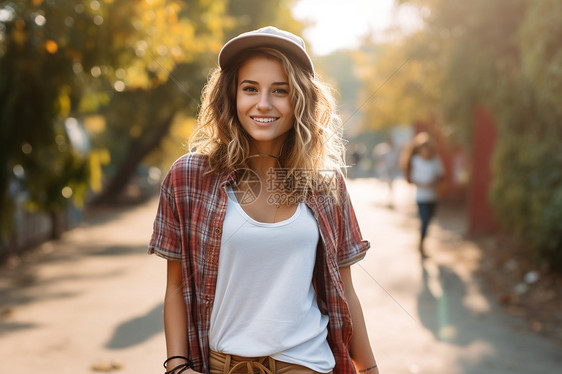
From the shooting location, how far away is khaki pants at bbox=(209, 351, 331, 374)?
6.74ft

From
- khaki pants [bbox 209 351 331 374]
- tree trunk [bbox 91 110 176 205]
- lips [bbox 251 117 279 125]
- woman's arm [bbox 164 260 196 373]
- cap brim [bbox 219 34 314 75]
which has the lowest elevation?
khaki pants [bbox 209 351 331 374]

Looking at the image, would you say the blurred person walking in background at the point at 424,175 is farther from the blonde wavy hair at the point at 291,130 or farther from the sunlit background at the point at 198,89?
the blonde wavy hair at the point at 291,130

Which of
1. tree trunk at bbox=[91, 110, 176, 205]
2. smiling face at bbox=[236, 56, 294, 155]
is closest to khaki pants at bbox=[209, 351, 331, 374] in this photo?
smiling face at bbox=[236, 56, 294, 155]

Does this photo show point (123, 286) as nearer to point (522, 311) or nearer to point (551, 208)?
point (522, 311)

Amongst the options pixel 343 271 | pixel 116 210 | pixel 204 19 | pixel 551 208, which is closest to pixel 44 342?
pixel 343 271

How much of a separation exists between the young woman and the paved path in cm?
290

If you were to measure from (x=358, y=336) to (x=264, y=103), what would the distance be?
91cm

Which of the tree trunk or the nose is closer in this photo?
the nose

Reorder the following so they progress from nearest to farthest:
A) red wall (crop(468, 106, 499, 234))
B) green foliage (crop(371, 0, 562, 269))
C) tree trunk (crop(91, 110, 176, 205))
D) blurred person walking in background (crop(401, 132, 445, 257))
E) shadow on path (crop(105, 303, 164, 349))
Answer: shadow on path (crop(105, 303, 164, 349)) → green foliage (crop(371, 0, 562, 269)) → blurred person walking in background (crop(401, 132, 445, 257)) → red wall (crop(468, 106, 499, 234)) → tree trunk (crop(91, 110, 176, 205))

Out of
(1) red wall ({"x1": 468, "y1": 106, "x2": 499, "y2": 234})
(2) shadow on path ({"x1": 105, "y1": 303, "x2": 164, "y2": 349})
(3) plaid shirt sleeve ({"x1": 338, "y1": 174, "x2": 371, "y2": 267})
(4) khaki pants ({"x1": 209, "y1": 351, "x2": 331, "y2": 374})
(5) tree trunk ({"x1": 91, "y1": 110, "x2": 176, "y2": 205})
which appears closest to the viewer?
(4) khaki pants ({"x1": 209, "y1": 351, "x2": 331, "y2": 374})

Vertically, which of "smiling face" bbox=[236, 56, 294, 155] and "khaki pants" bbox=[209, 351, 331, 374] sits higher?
"smiling face" bbox=[236, 56, 294, 155]

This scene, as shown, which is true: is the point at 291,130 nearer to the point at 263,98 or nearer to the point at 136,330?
the point at 263,98

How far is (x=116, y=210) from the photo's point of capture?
845 inches

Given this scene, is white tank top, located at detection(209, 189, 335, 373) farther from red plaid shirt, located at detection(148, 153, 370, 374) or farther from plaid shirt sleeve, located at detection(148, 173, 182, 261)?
plaid shirt sleeve, located at detection(148, 173, 182, 261)
